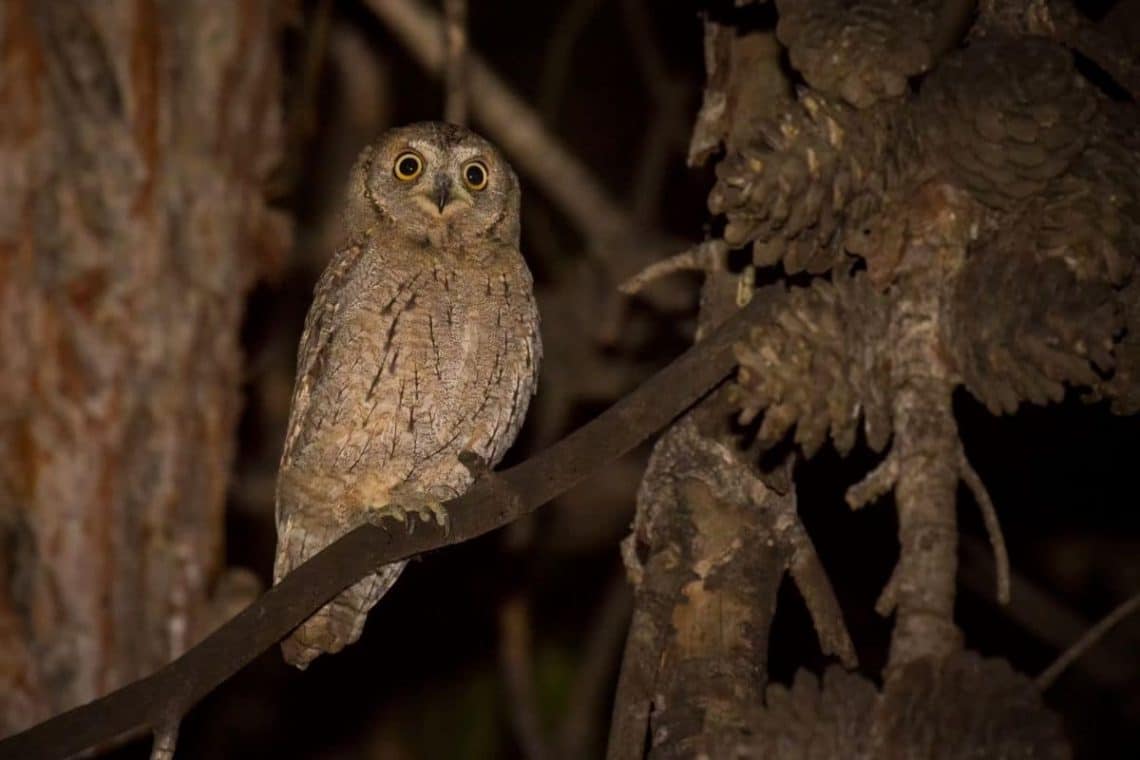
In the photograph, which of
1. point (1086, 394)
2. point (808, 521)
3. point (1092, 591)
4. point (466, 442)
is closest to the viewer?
point (1086, 394)

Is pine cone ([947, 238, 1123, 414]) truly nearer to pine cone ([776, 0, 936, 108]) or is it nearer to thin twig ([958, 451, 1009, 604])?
thin twig ([958, 451, 1009, 604])

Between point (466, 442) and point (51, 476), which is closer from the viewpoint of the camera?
point (466, 442)

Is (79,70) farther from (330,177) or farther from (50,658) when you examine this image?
(330,177)

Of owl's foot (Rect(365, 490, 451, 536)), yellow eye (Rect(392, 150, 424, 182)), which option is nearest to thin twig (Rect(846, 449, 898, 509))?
owl's foot (Rect(365, 490, 451, 536))

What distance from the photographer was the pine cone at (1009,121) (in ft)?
5.81

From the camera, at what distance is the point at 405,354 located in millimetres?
2523

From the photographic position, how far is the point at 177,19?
10.3 feet

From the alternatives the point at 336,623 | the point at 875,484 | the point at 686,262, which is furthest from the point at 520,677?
the point at 875,484

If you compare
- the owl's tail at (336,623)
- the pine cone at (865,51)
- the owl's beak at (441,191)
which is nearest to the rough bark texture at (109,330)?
the owl's tail at (336,623)

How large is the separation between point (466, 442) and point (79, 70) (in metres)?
1.30

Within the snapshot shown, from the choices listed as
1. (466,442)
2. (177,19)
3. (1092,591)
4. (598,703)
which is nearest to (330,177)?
(177,19)

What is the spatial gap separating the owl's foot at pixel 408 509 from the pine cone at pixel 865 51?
3.18 feet

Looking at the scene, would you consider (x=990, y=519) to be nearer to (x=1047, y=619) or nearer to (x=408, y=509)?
(x=408, y=509)

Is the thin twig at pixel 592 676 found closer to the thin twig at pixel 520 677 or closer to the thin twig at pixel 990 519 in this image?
the thin twig at pixel 520 677
